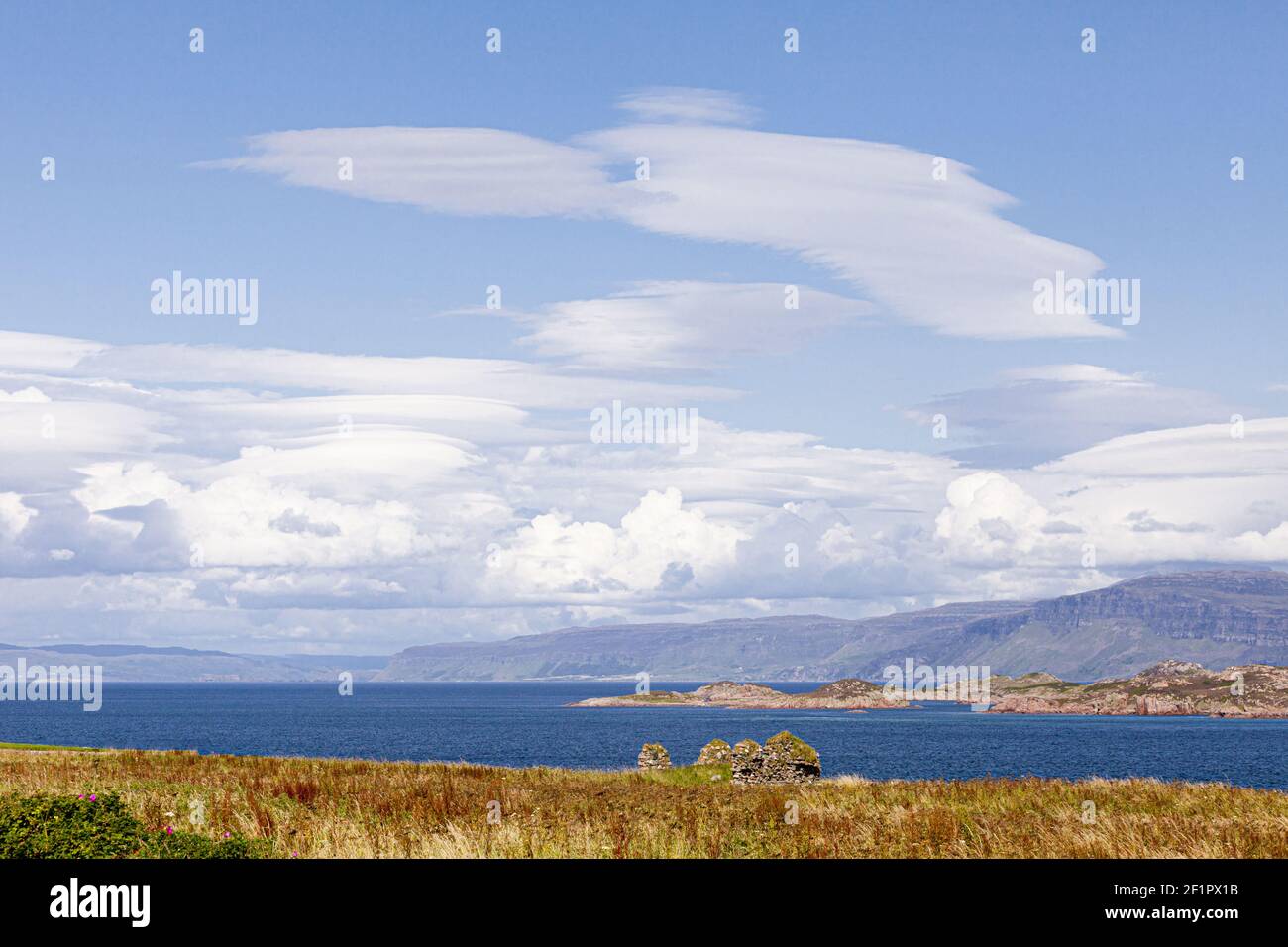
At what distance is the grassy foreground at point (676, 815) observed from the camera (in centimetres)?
1805

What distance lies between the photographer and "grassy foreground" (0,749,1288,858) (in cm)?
1805

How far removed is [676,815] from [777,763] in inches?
785

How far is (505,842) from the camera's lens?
56.9 ft

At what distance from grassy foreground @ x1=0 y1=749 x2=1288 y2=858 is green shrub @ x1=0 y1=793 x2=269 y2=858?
1.55m

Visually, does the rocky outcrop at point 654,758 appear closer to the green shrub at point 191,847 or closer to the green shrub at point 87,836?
the green shrub at point 87,836

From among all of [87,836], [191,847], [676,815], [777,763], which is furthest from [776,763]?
[87,836]

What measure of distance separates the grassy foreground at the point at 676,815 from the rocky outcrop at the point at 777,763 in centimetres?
736
